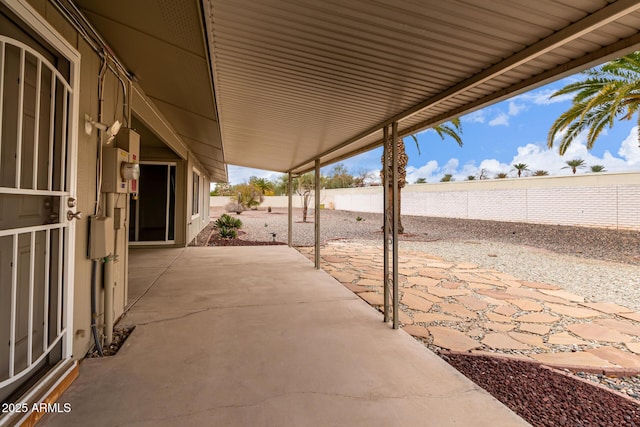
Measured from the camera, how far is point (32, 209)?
1.91 meters

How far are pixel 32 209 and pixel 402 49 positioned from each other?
2530mm

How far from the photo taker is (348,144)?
185 inches

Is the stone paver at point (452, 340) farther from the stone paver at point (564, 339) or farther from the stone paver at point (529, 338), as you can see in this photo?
the stone paver at point (564, 339)

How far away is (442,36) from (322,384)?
2.39 metres

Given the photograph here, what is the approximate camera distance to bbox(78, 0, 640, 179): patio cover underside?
1677 mm

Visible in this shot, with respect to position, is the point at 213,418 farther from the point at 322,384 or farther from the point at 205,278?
the point at 205,278

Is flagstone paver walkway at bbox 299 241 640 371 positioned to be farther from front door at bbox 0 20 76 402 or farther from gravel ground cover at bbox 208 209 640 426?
front door at bbox 0 20 76 402

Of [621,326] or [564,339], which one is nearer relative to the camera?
[564,339]

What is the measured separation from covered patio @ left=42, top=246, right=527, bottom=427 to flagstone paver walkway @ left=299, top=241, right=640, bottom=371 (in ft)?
2.09

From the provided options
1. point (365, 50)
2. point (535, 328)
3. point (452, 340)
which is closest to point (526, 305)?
point (535, 328)

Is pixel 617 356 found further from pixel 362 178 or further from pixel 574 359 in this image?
pixel 362 178

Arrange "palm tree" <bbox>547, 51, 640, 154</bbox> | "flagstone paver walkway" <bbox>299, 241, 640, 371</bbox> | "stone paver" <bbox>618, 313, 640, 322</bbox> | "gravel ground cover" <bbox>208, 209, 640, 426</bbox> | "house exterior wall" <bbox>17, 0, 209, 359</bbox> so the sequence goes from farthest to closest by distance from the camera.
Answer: "palm tree" <bbox>547, 51, 640, 154</bbox> < "stone paver" <bbox>618, 313, 640, 322</bbox> < "flagstone paver walkway" <bbox>299, 241, 640, 371</bbox> < "house exterior wall" <bbox>17, 0, 209, 359</bbox> < "gravel ground cover" <bbox>208, 209, 640, 426</bbox>

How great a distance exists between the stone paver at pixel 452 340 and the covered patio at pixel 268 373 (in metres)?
0.35

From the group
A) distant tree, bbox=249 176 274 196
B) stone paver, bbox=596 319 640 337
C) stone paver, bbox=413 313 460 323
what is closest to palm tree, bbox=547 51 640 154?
stone paver, bbox=596 319 640 337
